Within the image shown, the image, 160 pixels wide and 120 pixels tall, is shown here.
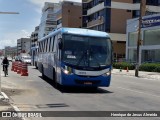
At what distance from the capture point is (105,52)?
59.7 ft

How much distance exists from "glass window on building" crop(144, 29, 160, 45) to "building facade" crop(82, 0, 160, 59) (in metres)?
20.6

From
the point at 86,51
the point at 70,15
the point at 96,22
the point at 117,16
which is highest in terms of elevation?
the point at 70,15

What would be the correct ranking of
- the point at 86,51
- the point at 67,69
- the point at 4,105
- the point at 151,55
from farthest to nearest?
1. the point at 151,55
2. the point at 86,51
3. the point at 67,69
4. the point at 4,105

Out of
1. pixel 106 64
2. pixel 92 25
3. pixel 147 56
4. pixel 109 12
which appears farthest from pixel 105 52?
pixel 92 25

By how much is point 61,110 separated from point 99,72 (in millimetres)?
6127

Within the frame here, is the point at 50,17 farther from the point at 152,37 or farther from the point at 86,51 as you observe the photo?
the point at 86,51

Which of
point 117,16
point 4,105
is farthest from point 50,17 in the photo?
point 4,105

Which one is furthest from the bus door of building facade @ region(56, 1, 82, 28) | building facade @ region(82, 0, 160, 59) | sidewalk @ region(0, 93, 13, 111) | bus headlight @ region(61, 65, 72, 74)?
building facade @ region(56, 1, 82, 28)

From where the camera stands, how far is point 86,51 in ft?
59.2

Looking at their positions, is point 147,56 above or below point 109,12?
below

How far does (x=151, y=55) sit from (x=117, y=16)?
87.7 feet

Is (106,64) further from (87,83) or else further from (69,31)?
(69,31)

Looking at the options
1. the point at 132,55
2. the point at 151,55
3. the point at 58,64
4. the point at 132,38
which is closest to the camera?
the point at 58,64

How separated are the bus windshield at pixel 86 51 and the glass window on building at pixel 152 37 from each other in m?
36.8
